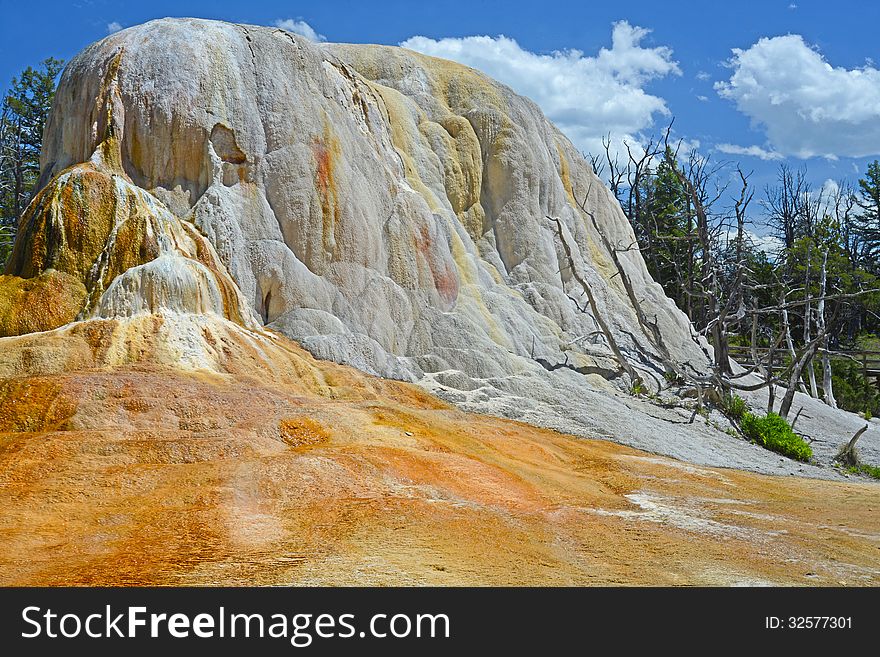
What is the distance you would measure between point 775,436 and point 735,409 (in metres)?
1.52

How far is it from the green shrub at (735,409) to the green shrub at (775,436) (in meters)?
0.28

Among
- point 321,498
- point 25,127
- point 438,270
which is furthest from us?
point 25,127

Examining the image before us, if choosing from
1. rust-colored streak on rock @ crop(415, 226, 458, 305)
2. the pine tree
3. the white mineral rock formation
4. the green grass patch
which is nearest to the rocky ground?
the white mineral rock formation

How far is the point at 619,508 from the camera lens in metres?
8.97

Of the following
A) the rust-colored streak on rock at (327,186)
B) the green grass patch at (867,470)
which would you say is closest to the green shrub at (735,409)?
the green grass patch at (867,470)

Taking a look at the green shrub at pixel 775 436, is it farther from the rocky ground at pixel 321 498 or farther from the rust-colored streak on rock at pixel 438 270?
the rust-colored streak on rock at pixel 438 270

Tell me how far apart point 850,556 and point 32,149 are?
33.6 meters

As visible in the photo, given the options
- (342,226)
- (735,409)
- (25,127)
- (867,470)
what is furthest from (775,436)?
(25,127)

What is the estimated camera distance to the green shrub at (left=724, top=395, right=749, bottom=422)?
62.0 ft

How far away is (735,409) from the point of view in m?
19.0

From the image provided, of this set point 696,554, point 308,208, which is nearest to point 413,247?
point 308,208

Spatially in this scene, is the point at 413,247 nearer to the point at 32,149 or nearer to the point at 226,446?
the point at 226,446

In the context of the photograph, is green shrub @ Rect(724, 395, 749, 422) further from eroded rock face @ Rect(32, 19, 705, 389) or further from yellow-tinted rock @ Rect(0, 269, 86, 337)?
yellow-tinted rock @ Rect(0, 269, 86, 337)

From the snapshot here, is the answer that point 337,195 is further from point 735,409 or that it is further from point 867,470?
point 867,470
